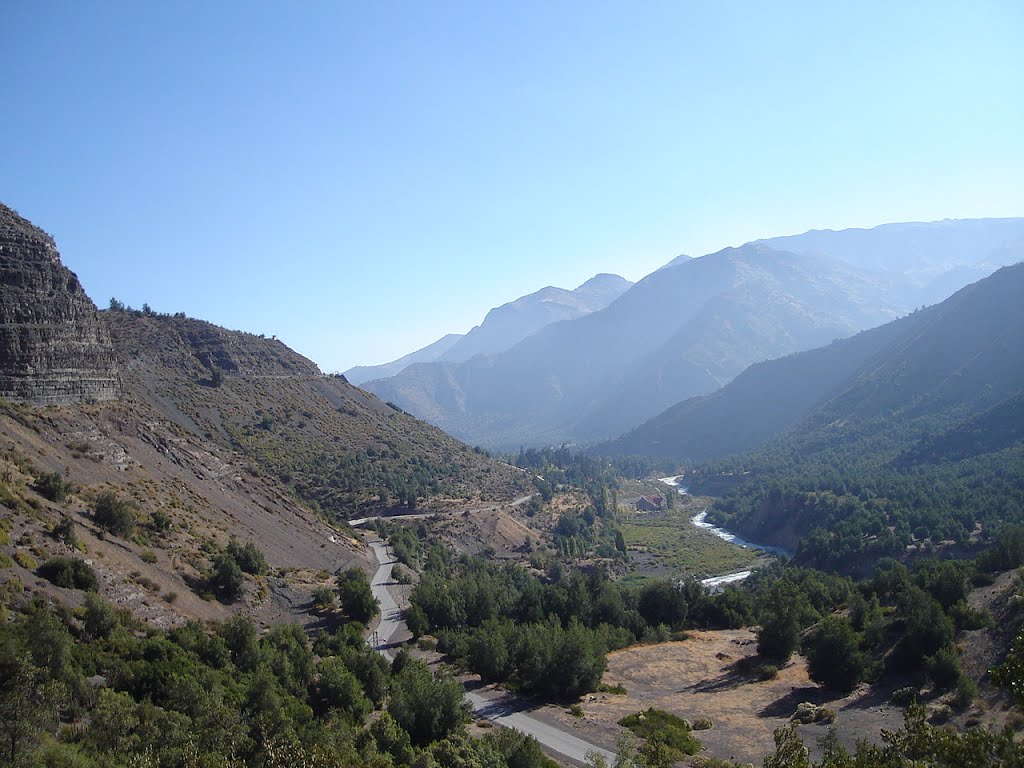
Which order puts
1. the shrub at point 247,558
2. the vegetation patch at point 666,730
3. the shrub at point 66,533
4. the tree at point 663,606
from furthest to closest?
the tree at point 663,606 < the shrub at point 247,558 < the shrub at point 66,533 < the vegetation patch at point 666,730

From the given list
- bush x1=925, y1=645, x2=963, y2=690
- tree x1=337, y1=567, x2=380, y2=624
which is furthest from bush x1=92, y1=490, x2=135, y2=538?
bush x1=925, y1=645, x2=963, y2=690

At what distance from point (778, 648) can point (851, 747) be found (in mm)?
16924

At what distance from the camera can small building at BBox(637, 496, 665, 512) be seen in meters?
173

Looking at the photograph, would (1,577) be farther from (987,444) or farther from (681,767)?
(987,444)

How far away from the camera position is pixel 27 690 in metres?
20.6

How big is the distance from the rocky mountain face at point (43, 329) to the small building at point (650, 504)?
133 m

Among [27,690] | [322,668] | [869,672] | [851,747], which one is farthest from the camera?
[869,672]

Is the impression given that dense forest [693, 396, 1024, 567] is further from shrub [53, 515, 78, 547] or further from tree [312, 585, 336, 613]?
shrub [53, 515, 78, 547]

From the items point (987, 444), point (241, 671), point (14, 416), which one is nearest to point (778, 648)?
point (241, 671)

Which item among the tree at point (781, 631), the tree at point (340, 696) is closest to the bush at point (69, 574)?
the tree at point (340, 696)

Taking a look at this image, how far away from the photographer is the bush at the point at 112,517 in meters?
45.3

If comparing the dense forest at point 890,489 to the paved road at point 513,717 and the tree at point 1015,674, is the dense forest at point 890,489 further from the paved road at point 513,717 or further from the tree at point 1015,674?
the tree at point 1015,674

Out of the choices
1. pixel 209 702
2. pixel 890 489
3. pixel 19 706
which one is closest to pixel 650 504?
pixel 890 489

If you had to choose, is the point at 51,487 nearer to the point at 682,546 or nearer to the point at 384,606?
the point at 384,606
